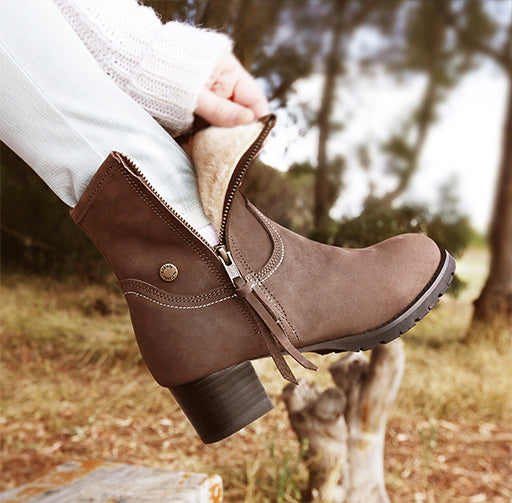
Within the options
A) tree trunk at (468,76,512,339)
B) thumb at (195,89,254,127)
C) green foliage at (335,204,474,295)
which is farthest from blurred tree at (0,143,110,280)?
tree trunk at (468,76,512,339)

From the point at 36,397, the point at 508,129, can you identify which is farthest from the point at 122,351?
the point at 508,129

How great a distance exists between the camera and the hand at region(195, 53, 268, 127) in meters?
0.88

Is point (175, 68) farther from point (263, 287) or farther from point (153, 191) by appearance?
point (263, 287)

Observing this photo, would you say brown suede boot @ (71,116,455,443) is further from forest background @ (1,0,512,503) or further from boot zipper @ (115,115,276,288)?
forest background @ (1,0,512,503)

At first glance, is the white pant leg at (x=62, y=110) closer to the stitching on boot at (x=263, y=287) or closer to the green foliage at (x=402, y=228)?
the stitching on boot at (x=263, y=287)

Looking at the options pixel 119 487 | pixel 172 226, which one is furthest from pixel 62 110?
pixel 119 487

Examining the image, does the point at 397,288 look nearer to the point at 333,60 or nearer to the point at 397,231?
the point at 397,231

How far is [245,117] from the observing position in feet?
2.89

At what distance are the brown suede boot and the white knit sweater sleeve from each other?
0.27 ft

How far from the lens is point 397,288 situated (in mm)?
971

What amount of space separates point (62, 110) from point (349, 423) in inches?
58.7

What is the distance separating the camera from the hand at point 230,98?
→ 34.5 inches

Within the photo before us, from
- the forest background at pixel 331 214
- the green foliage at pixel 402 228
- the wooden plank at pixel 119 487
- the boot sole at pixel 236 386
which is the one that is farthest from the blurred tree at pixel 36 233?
the boot sole at pixel 236 386

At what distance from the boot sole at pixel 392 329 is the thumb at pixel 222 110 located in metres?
0.38
